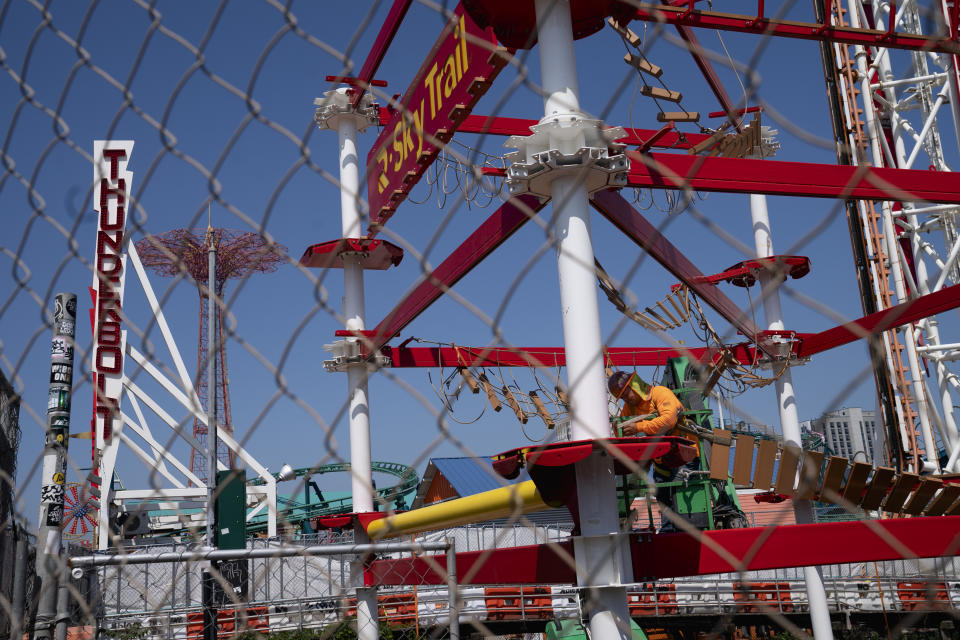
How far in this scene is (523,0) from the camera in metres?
3.91

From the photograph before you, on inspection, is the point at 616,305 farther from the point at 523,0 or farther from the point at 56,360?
the point at 56,360

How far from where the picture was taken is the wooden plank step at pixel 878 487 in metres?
6.48

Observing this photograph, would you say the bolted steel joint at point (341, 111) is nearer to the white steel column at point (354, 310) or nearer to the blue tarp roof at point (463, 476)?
the white steel column at point (354, 310)

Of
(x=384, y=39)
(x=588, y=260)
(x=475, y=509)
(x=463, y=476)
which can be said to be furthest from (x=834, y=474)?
(x=463, y=476)

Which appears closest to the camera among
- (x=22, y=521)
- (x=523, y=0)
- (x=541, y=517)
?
(x=22, y=521)

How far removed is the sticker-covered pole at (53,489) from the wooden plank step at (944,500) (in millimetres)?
7185

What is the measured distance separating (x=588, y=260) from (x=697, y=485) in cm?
387

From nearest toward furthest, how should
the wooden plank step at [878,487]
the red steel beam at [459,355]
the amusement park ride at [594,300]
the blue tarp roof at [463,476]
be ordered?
1. the amusement park ride at [594,300]
2. the wooden plank step at [878,487]
3. the red steel beam at [459,355]
4. the blue tarp roof at [463,476]

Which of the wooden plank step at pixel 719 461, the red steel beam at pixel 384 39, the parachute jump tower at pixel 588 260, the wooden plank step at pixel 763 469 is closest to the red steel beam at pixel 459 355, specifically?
the parachute jump tower at pixel 588 260

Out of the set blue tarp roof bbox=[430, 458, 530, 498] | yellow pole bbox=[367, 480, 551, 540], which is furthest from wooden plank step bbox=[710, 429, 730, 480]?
blue tarp roof bbox=[430, 458, 530, 498]

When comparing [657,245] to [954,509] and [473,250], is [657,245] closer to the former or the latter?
[473,250]

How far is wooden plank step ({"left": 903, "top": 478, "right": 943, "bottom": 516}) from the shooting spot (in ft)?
22.4

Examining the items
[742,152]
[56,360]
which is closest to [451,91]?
[56,360]

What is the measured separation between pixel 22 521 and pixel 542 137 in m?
2.92
